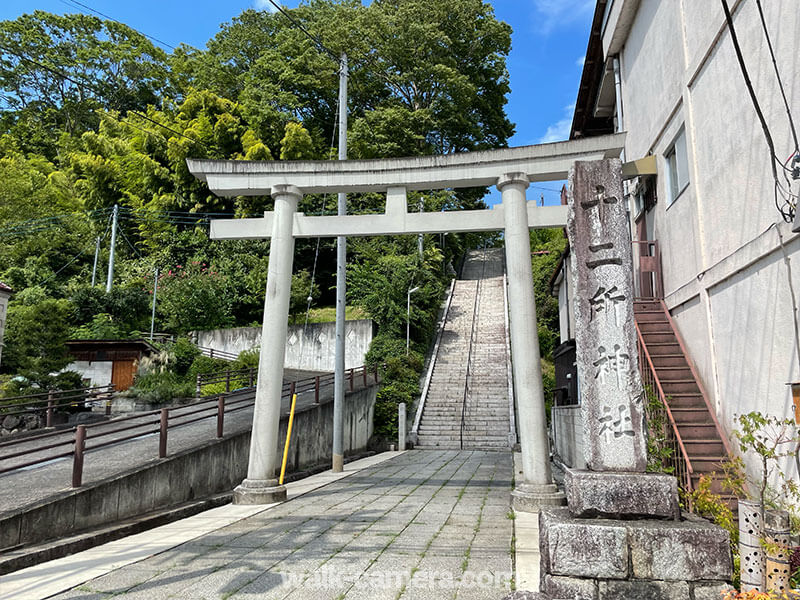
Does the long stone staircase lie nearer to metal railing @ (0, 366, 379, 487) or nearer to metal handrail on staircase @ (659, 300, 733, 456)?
metal railing @ (0, 366, 379, 487)

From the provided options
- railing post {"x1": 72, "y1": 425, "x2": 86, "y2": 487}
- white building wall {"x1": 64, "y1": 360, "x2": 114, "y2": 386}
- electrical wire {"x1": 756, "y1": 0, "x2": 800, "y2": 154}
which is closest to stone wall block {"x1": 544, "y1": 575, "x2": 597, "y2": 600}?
electrical wire {"x1": 756, "y1": 0, "x2": 800, "y2": 154}

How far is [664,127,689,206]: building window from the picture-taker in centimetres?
822

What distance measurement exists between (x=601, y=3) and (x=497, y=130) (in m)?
24.0

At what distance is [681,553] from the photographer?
11.8ft

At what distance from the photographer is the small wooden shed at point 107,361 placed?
2152 centimetres

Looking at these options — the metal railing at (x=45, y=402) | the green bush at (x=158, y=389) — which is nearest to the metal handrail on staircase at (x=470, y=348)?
the green bush at (x=158, y=389)

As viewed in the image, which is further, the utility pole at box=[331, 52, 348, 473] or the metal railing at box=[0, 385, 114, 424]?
the metal railing at box=[0, 385, 114, 424]

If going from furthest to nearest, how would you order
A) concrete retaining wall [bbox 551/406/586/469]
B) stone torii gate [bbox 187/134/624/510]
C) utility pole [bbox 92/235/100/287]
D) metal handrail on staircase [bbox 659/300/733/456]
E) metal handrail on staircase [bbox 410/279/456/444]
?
utility pole [bbox 92/235/100/287]
metal handrail on staircase [bbox 410/279/456/444]
concrete retaining wall [bbox 551/406/586/469]
stone torii gate [bbox 187/134/624/510]
metal handrail on staircase [bbox 659/300/733/456]

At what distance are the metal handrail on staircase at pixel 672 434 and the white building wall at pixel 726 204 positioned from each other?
25.6 inches

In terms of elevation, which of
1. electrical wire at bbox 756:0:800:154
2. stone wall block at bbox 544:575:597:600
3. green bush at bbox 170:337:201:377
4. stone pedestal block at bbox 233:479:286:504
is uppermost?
electrical wire at bbox 756:0:800:154

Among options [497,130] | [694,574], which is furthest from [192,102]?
[694,574]

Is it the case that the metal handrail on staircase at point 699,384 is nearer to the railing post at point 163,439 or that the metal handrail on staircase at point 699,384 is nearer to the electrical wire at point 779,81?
the electrical wire at point 779,81

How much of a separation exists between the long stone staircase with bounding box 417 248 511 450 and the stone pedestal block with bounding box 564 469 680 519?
1387cm

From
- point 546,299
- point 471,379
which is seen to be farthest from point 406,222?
point 546,299
